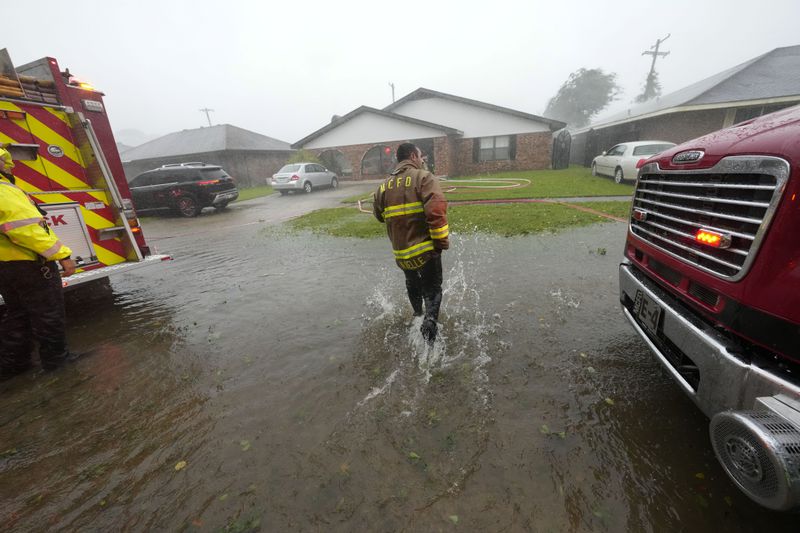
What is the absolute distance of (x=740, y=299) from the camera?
1.55 m

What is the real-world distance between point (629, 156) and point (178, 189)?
668 inches

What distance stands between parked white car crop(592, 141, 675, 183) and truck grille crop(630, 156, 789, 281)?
12214mm

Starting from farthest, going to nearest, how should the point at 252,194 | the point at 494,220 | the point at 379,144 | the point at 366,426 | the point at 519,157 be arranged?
the point at 379,144 → the point at 519,157 → the point at 252,194 → the point at 494,220 → the point at 366,426

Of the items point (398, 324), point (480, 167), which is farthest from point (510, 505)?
point (480, 167)

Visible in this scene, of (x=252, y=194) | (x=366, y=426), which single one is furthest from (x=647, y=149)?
(x=252, y=194)

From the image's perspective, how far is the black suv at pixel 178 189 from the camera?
41.9 ft

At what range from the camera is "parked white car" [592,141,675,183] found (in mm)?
12624

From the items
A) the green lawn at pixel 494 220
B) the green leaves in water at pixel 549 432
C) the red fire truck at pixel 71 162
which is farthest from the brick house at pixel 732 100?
the red fire truck at pixel 71 162

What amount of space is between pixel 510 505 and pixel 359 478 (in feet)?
2.74

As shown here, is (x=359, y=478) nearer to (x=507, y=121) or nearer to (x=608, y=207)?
(x=608, y=207)

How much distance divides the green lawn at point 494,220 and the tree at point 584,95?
2447 inches

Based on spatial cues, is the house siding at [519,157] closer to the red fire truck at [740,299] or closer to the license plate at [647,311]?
the red fire truck at [740,299]

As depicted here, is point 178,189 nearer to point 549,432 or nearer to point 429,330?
point 429,330

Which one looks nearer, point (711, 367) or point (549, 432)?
point (711, 367)
